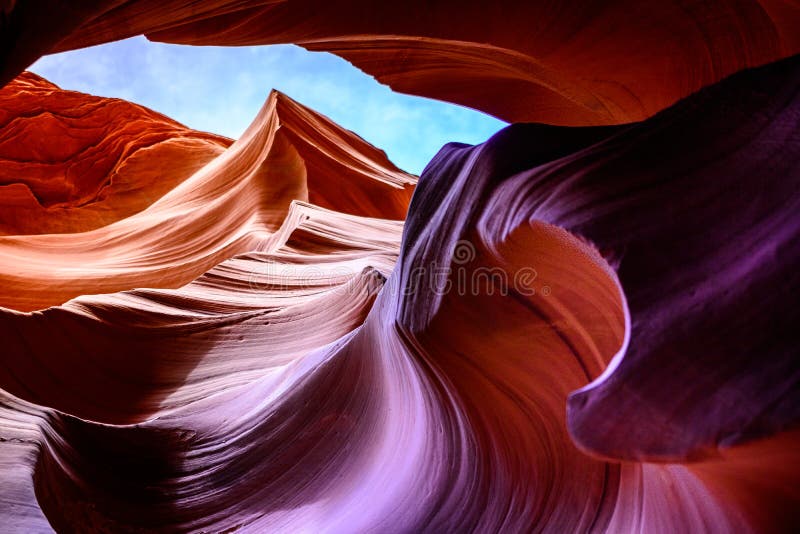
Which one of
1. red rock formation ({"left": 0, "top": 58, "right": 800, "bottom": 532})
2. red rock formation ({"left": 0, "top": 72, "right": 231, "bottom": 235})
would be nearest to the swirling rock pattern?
red rock formation ({"left": 0, "top": 58, "right": 800, "bottom": 532})

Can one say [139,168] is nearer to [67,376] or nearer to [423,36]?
[67,376]

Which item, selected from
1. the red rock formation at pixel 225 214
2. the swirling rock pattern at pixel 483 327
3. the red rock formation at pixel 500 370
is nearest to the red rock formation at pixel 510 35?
the swirling rock pattern at pixel 483 327

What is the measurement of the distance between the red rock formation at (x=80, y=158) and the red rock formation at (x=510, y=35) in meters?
4.17

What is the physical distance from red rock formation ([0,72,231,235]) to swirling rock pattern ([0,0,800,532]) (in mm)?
2456

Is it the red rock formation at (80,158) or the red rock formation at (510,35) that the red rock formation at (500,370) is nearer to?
the red rock formation at (510,35)

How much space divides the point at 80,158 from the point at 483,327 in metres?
6.27

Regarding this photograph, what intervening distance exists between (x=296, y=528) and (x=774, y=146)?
1312mm

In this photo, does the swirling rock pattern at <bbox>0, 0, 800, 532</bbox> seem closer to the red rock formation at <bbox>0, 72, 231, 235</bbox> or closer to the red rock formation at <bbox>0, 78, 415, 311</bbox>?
the red rock formation at <bbox>0, 78, 415, 311</bbox>

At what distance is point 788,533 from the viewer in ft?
2.68

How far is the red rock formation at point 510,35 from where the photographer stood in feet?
5.23

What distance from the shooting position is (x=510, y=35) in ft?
6.81

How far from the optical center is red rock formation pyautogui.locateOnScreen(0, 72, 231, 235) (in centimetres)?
567

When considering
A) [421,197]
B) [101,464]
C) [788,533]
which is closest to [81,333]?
[101,464]

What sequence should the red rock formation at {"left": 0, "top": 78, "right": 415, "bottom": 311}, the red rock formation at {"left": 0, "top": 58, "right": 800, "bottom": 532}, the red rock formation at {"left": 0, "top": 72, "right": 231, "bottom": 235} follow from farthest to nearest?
the red rock formation at {"left": 0, "top": 72, "right": 231, "bottom": 235}
the red rock formation at {"left": 0, "top": 78, "right": 415, "bottom": 311}
the red rock formation at {"left": 0, "top": 58, "right": 800, "bottom": 532}
